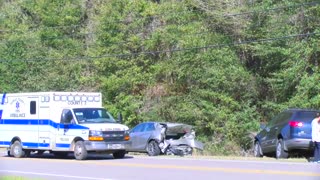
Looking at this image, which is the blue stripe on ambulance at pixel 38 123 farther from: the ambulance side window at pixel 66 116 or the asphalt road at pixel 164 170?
the asphalt road at pixel 164 170

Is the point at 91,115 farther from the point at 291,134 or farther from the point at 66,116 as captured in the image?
the point at 291,134

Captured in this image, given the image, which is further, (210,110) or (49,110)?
(210,110)

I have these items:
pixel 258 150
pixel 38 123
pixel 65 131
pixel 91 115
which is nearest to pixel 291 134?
pixel 258 150

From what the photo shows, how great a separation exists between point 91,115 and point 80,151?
151 centimetres

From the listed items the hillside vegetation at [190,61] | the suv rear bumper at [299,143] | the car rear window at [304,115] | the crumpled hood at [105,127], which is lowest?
the suv rear bumper at [299,143]

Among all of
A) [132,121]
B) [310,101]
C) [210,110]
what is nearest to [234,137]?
[210,110]

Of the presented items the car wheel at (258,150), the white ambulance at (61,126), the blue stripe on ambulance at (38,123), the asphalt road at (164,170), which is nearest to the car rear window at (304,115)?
the asphalt road at (164,170)

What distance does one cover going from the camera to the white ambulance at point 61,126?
23.8 meters

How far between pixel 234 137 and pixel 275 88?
318 centimetres

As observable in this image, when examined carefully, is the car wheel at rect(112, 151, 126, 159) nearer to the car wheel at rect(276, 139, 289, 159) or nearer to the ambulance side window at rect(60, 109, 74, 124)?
the ambulance side window at rect(60, 109, 74, 124)

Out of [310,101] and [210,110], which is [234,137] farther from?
[310,101]

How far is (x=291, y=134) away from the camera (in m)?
22.4

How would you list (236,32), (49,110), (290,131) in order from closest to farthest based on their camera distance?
(290,131)
(49,110)
(236,32)

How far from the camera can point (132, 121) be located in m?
37.1
